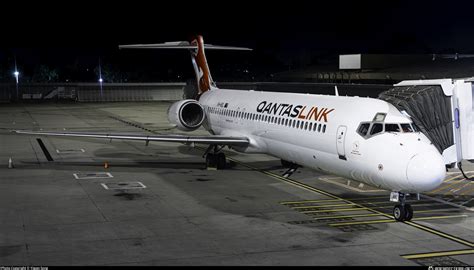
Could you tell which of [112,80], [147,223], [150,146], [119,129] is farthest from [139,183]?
[112,80]

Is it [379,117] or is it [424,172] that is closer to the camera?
[424,172]

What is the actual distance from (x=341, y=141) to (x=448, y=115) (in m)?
3.23

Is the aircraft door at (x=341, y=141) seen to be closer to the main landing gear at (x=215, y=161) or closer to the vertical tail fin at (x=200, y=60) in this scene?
the main landing gear at (x=215, y=161)

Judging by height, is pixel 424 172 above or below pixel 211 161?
above

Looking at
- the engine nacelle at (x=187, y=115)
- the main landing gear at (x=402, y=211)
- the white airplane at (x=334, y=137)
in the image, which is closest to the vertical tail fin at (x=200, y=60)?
the engine nacelle at (x=187, y=115)

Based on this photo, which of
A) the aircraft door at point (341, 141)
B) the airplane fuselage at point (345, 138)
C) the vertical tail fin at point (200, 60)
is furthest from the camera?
the vertical tail fin at point (200, 60)

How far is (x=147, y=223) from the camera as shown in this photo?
46.6ft

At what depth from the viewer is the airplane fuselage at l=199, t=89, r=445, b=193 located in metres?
13.6

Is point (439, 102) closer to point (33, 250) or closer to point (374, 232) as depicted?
point (374, 232)

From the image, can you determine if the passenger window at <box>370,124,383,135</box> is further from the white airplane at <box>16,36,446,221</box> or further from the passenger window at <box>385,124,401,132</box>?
the passenger window at <box>385,124,401,132</box>

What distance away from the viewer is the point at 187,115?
26.5m

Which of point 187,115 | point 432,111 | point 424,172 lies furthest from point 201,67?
point 424,172

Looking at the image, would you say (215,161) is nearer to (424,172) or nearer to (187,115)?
(187,115)

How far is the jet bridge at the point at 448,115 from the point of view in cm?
1573
